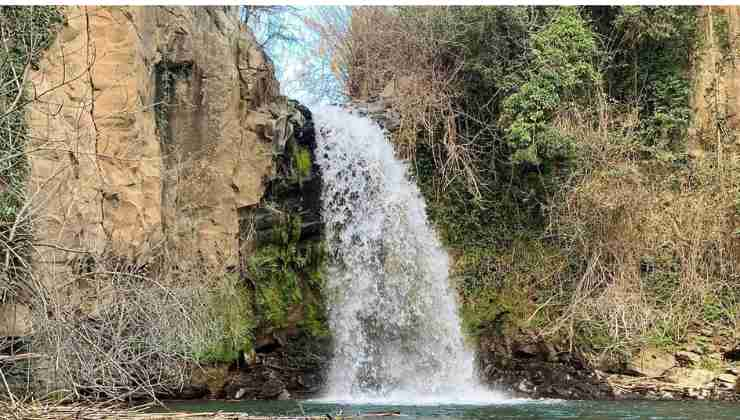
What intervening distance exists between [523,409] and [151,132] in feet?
18.9

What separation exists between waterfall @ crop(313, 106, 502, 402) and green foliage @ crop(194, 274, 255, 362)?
1311mm

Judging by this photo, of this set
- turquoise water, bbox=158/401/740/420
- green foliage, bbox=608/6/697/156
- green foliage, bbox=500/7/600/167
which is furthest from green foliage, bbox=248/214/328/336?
green foliage, bbox=608/6/697/156

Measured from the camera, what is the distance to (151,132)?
1046 cm

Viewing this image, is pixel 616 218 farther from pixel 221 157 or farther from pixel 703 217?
pixel 221 157

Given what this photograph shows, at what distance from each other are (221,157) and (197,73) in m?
1.23

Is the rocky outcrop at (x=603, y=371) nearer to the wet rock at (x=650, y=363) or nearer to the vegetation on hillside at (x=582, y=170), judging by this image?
the wet rock at (x=650, y=363)

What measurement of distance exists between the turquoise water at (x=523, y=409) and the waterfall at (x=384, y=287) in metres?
0.99

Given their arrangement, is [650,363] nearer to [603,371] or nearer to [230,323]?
[603,371]

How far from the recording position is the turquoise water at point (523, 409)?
30.0 feet

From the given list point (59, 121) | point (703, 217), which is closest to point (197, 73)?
point (59, 121)

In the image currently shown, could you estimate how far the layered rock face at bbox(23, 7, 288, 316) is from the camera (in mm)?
8773

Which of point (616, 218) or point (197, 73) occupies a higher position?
point (197, 73)

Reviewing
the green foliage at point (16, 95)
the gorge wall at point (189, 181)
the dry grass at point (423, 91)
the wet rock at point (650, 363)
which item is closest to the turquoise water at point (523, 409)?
the wet rock at point (650, 363)

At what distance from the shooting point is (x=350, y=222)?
1291cm
